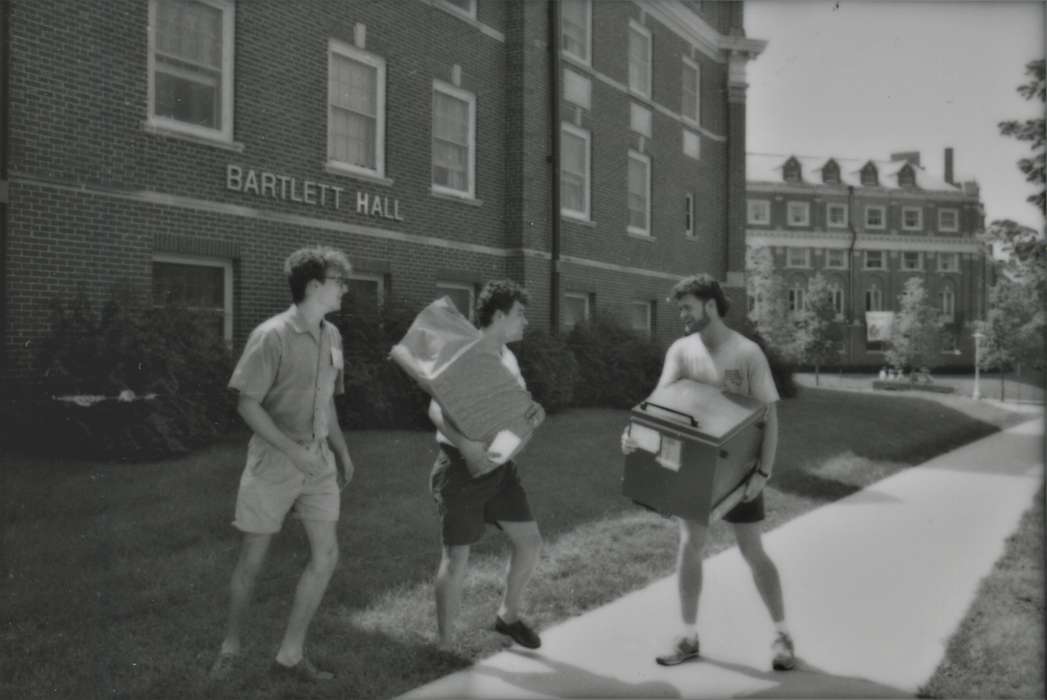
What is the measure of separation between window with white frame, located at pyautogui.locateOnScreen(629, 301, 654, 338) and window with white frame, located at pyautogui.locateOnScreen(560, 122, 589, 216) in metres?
2.78

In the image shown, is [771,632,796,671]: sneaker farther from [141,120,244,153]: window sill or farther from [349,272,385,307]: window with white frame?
[141,120,244,153]: window sill

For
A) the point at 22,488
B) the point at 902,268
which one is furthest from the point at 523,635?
the point at 902,268

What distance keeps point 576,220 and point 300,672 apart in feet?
41.9

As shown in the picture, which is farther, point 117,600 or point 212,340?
point 212,340

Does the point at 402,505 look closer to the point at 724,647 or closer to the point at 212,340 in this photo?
the point at 212,340

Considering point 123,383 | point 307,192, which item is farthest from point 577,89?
point 123,383

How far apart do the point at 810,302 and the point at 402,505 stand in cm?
2616

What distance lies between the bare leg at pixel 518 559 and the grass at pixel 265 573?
0.22m

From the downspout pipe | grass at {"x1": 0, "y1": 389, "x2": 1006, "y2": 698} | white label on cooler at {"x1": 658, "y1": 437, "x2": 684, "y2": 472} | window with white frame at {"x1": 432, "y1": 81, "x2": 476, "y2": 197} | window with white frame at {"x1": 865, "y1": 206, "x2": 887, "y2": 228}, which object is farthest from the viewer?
window with white frame at {"x1": 865, "y1": 206, "x2": 887, "y2": 228}

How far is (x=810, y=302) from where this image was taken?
3036cm

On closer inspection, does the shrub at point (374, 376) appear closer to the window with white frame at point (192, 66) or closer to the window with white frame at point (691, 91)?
the window with white frame at point (192, 66)

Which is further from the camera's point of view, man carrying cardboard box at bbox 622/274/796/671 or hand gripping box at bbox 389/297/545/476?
man carrying cardboard box at bbox 622/274/796/671

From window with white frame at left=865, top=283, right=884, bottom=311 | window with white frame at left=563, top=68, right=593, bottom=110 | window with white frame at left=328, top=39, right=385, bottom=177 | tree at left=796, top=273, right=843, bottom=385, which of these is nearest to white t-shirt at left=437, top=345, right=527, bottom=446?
window with white frame at left=328, top=39, right=385, bottom=177

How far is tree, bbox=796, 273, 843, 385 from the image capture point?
2789cm
